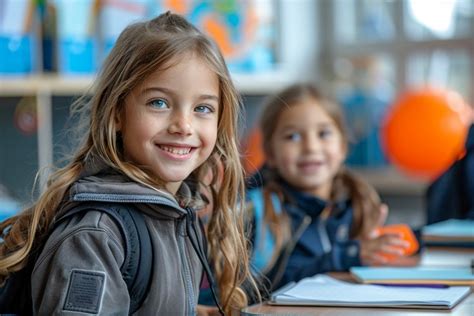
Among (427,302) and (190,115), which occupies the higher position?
(190,115)

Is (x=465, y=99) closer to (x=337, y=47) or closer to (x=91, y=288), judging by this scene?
(x=337, y=47)

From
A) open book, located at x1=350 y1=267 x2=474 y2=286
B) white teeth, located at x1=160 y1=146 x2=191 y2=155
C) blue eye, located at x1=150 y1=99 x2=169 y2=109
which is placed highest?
blue eye, located at x1=150 y1=99 x2=169 y2=109

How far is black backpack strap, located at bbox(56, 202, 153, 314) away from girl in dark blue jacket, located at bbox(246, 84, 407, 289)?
777 millimetres

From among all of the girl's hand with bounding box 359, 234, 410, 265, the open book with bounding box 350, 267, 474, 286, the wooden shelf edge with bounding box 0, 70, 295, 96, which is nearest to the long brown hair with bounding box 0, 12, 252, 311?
the open book with bounding box 350, 267, 474, 286

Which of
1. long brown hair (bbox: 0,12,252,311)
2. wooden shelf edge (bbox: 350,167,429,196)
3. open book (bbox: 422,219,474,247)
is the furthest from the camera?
wooden shelf edge (bbox: 350,167,429,196)

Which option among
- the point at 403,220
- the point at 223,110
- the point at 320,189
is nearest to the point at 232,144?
the point at 223,110

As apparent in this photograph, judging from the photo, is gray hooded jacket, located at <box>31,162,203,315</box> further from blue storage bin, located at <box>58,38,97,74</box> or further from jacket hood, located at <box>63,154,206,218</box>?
blue storage bin, located at <box>58,38,97,74</box>

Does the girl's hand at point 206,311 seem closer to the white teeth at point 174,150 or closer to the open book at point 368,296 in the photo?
the open book at point 368,296

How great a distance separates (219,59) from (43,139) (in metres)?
1.76

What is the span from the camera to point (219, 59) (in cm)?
124

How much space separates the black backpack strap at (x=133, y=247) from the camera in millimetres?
1094

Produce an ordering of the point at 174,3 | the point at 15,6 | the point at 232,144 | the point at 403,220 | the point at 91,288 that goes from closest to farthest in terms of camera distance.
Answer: the point at 91,288 → the point at 232,144 → the point at 15,6 → the point at 174,3 → the point at 403,220

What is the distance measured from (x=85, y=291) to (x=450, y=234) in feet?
4.20

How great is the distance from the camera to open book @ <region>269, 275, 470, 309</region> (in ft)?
3.88
